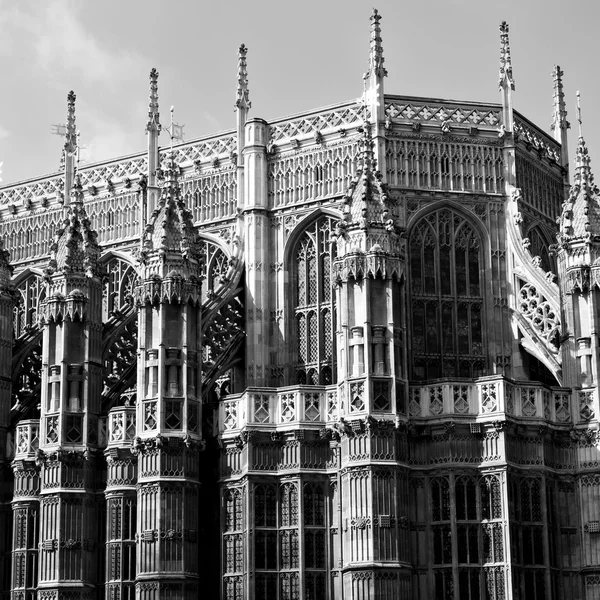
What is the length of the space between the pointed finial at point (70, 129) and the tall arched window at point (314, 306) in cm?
1169

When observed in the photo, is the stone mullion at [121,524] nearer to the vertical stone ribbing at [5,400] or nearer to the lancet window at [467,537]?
the vertical stone ribbing at [5,400]

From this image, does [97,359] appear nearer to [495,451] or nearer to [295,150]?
[295,150]

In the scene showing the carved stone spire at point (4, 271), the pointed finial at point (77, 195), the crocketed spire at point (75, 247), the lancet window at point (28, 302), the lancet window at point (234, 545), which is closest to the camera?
the lancet window at point (234, 545)

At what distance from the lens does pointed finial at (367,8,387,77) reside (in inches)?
2219

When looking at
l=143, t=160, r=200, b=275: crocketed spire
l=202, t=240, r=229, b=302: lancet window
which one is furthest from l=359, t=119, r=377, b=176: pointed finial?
l=202, t=240, r=229, b=302: lancet window

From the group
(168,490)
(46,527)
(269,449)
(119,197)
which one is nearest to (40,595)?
(46,527)

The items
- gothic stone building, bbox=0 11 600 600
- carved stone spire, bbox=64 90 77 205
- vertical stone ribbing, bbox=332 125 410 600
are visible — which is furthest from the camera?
carved stone spire, bbox=64 90 77 205

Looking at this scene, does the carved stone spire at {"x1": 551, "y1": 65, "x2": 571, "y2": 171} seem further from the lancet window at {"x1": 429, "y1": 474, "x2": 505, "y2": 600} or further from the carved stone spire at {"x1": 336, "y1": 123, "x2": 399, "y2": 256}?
the lancet window at {"x1": 429, "y1": 474, "x2": 505, "y2": 600}

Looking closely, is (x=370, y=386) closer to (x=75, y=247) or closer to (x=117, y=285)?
(x=75, y=247)

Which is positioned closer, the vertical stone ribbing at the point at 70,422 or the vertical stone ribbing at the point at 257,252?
the vertical stone ribbing at the point at 70,422

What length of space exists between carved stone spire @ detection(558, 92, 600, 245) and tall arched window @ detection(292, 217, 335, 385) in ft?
27.6

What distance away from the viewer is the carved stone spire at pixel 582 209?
52.0m

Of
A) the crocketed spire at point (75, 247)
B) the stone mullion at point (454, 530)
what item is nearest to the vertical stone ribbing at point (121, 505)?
the crocketed spire at point (75, 247)

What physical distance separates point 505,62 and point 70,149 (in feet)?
57.2
